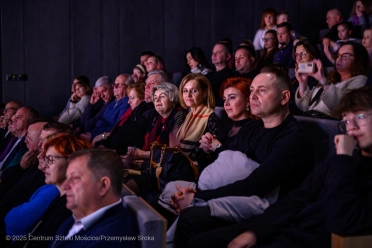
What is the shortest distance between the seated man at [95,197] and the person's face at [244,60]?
111 inches

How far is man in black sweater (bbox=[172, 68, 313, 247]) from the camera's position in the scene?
80.8 inches

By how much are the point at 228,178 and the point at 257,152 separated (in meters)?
0.19

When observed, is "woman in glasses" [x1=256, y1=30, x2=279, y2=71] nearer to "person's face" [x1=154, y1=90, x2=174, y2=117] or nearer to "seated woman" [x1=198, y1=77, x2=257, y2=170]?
"person's face" [x1=154, y1=90, x2=174, y2=117]

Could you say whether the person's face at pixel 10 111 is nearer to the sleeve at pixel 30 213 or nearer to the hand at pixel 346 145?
the sleeve at pixel 30 213

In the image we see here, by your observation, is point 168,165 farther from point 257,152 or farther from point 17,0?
point 17,0

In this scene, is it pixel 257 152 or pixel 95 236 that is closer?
pixel 95 236

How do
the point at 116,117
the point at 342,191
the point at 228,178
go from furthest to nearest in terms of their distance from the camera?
the point at 116,117 < the point at 228,178 < the point at 342,191

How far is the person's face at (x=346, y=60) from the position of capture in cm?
293

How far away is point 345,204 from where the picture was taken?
5.18ft

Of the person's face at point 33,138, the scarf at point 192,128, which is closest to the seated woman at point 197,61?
the scarf at point 192,128

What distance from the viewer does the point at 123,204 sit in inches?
66.4

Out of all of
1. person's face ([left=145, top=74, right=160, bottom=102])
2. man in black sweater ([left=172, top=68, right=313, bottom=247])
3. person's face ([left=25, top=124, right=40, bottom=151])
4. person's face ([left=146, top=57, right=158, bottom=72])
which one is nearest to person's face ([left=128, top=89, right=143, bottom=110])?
person's face ([left=145, top=74, right=160, bottom=102])

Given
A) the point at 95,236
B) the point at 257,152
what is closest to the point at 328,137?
the point at 257,152

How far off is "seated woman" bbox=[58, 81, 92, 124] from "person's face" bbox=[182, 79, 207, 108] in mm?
2444
